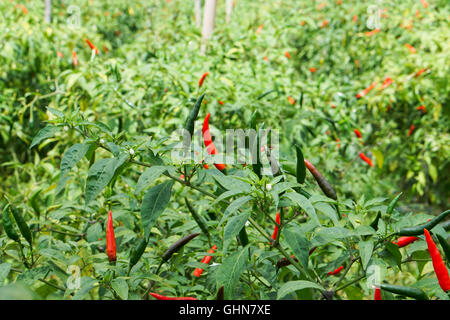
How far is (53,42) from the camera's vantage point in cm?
318

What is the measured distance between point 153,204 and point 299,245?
1.02 feet

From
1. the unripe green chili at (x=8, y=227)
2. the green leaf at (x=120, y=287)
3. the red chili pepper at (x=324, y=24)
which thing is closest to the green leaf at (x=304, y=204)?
the green leaf at (x=120, y=287)

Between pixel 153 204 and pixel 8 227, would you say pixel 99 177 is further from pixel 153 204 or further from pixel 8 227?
pixel 8 227

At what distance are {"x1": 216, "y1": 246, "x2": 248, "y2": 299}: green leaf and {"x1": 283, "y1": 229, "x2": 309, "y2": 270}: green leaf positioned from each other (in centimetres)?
11

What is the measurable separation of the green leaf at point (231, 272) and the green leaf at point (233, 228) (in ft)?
0.31

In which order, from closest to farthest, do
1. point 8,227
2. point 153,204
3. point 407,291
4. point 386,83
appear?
point 407,291 < point 153,204 < point 8,227 < point 386,83

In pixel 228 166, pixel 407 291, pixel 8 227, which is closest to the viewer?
pixel 407 291

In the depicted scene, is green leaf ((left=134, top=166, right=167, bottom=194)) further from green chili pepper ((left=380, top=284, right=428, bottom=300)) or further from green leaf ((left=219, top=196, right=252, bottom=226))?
green chili pepper ((left=380, top=284, right=428, bottom=300))

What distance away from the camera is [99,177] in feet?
3.01

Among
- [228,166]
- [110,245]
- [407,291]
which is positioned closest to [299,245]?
[407,291]

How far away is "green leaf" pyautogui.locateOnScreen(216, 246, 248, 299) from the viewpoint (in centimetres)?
92

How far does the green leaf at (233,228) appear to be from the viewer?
2.83 feet

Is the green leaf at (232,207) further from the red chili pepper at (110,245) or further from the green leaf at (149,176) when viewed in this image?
the red chili pepper at (110,245)
